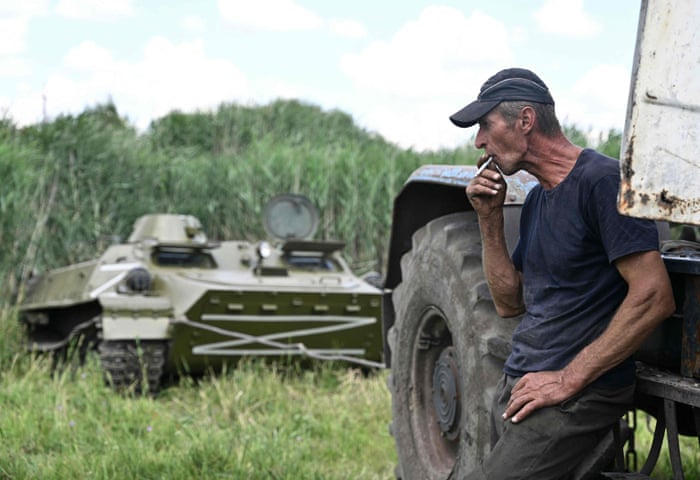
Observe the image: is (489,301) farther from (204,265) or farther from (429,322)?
(204,265)

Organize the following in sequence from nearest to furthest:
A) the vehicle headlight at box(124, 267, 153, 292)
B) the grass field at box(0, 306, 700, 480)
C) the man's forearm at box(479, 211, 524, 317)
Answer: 1. the man's forearm at box(479, 211, 524, 317)
2. the grass field at box(0, 306, 700, 480)
3. the vehicle headlight at box(124, 267, 153, 292)

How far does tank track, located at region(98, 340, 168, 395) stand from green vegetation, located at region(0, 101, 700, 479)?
16 cm

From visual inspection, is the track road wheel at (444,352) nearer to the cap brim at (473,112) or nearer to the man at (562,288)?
the man at (562,288)

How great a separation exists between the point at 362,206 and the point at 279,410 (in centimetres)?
646

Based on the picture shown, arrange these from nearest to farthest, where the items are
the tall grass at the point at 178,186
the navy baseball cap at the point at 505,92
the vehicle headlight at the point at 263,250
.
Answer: the navy baseball cap at the point at 505,92 < the vehicle headlight at the point at 263,250 < the tall grass at the point at 178,186

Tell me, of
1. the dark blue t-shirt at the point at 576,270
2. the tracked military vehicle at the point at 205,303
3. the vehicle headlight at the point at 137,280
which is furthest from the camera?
the vehicle headlight at the point at 137,280

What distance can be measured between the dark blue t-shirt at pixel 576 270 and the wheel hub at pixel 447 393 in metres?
0.59

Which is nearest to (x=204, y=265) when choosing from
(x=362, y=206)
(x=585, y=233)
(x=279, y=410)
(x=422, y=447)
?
(x=279, y=410)

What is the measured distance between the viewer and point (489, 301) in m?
2.96

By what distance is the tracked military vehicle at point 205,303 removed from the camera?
786 centimetres

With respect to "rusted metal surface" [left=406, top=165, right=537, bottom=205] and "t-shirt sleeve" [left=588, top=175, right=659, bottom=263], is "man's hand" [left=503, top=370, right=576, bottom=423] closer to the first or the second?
"t-shirt sleeve" [left=588, top=175, right=659, bottom=263]

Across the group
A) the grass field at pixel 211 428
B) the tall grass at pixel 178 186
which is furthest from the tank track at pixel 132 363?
the tall grass at pixel 178 186

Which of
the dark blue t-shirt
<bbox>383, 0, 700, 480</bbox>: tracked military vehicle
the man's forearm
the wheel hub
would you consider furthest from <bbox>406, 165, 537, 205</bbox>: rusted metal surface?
the wheel hub

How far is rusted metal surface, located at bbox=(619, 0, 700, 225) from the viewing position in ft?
6.16
